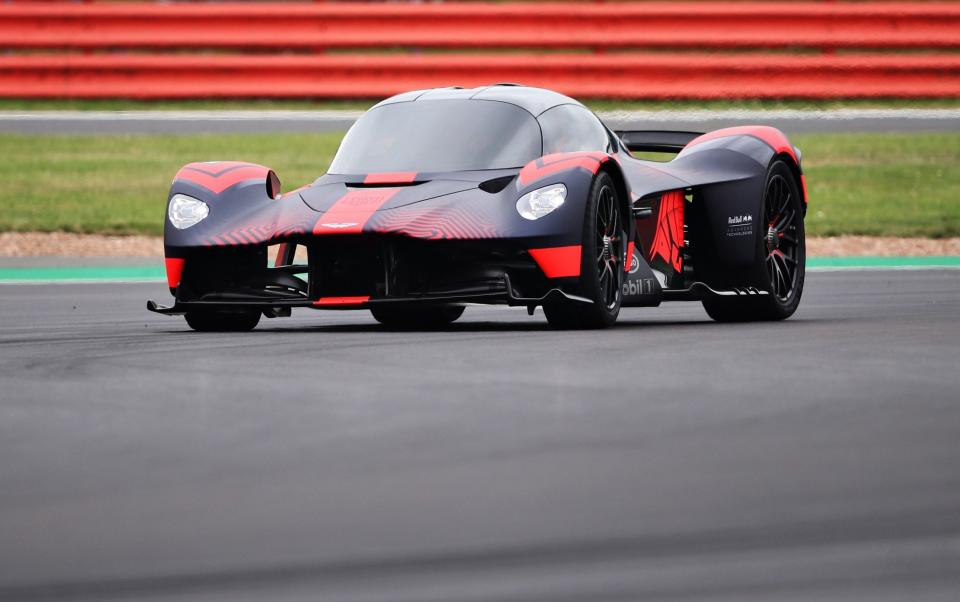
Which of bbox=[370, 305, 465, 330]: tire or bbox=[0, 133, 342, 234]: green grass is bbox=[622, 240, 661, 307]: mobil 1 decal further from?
bbox=[0, 133, 342, 234]: green grass

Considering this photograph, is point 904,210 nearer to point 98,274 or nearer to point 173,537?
point 98,274

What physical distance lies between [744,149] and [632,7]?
12981 millimetres

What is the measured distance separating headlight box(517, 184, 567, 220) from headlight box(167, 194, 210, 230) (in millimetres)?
1625

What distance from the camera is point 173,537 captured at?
4.29 meters

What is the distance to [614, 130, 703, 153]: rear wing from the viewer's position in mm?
11102

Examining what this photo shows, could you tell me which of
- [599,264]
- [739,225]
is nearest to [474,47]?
[739,225]

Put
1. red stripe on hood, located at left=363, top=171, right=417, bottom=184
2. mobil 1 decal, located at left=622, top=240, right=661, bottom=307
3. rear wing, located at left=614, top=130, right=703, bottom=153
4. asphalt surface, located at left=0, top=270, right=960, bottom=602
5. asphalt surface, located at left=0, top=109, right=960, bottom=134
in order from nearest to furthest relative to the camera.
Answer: asphalt surface, located at left=0, top=270, right=960, bottom=602
red stripe on hood, located at left=363, top=171, right=417, bottom=184
mobil 1 decal, located at left=622, top=240, right=661, bottom=307
rear wing, located at left=614, top=130, right=703, bottom=153
asphalt surface, located at left=0, top=109, right=960, bottom=134

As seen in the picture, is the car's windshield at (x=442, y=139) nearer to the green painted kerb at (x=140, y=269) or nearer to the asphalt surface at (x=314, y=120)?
the green painted kerb at (x=140, y=269)

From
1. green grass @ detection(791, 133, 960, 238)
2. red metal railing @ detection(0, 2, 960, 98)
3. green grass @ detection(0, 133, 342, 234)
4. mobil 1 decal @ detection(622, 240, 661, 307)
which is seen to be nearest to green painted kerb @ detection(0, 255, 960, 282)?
green grass @ detection(791, 133, 960, 238)

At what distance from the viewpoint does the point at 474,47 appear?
23.1 metres

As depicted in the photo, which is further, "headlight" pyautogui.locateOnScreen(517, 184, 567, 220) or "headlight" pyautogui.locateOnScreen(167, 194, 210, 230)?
"headlight" pyautogui.locateOnScreen(167, 194, 210, 230)

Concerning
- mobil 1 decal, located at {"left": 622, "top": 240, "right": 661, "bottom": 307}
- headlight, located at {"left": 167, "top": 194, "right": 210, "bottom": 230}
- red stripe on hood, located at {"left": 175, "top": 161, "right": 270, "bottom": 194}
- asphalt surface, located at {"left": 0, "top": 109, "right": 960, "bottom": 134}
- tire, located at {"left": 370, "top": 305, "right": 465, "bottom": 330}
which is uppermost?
red stripe on hood, located at {"left": 175, "top": 161, "right": 270, "bottom": 194}

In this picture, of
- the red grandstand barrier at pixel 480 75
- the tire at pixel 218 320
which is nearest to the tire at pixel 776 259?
the tire at pixel 218 320

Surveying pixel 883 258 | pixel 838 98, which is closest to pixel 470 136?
pixel 883 258
